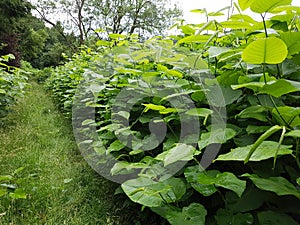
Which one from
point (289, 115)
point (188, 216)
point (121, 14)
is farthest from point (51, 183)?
point (121, 14)

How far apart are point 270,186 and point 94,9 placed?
17.8 m

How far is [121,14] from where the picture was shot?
15.8m

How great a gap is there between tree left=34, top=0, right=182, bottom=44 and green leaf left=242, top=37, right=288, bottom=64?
52.3 feet

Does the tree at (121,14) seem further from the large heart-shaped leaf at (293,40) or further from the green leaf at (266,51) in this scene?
the green leaf at (266,51)

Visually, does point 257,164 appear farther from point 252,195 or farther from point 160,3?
point 160,3

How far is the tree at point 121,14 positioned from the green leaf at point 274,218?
628 inches

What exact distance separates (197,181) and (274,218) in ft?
0.68

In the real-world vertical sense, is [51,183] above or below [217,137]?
below

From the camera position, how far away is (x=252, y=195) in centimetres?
64

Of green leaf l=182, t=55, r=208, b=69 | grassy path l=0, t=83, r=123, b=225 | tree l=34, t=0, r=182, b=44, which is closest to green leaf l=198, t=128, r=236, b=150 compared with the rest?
green leaf l=182, t=55, r=208, b=69

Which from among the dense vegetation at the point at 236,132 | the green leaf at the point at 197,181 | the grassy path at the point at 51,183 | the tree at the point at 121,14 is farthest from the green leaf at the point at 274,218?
the tree at the point at 121,14

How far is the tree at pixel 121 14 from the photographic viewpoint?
52.4ft

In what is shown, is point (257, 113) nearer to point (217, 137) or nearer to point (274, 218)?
point (217, 137)

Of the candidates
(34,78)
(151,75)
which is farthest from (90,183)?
(34,78)
